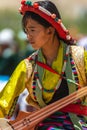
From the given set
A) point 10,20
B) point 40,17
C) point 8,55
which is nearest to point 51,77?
point 40,17

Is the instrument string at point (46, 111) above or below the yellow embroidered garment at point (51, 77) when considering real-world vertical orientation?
below

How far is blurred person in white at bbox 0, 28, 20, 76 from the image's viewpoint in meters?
9.11

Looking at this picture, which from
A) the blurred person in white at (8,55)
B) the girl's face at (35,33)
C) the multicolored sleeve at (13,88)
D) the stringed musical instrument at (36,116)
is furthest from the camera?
the blurred person in white at (8,55)

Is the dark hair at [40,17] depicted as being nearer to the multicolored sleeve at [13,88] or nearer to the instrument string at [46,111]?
the multicolored sleeve at [13,88]

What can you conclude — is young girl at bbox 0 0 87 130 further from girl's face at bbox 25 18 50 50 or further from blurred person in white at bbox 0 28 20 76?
blurred person in white at bbox 0 28 20 76

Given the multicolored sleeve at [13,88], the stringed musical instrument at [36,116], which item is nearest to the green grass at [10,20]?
the multicolored sleeve at [13,88]

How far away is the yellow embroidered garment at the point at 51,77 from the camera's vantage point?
477 cm

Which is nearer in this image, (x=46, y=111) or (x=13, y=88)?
(x=46, y=111)

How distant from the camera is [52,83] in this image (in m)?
4.77

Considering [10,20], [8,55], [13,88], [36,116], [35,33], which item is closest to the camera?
[36,116]

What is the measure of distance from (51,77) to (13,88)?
0.30 metres

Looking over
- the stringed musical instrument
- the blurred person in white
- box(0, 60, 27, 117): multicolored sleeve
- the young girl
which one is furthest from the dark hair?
the blurred person in white

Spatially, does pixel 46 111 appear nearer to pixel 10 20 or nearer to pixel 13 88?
pixel 13 88

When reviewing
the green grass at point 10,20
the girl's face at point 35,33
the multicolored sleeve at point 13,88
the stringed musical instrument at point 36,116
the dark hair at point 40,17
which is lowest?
the green grass at point 10,20
